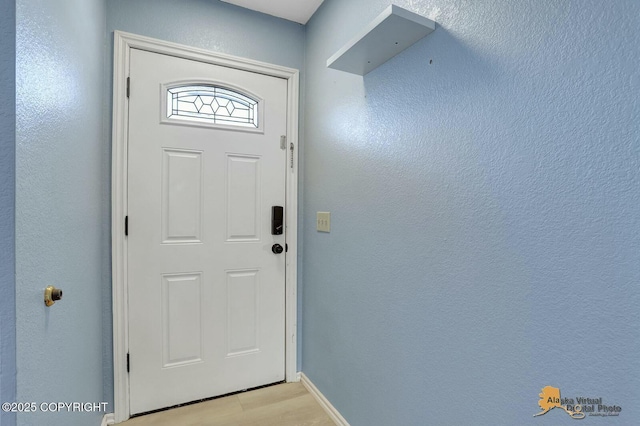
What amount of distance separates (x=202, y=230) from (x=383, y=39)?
140cm

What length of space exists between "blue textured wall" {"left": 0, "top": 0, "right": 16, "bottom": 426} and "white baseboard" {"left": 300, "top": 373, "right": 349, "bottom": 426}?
4.74 feet

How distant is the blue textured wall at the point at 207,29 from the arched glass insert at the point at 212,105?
0.26 meters

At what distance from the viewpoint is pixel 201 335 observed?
1.89 meters

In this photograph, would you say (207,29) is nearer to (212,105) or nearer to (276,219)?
(212,105)

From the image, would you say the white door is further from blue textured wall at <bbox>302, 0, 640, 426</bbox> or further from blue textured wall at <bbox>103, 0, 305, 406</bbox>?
blue textured wall at <bbox>302, 0, 640, 426</bbox>

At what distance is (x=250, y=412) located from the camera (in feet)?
5.87

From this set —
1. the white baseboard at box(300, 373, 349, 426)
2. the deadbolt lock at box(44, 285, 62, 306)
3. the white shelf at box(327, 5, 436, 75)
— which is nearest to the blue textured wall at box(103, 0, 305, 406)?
the white shelf at box(327, 5, 436, 75)

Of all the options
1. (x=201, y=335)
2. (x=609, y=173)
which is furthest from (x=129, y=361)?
(x=609, y=173)

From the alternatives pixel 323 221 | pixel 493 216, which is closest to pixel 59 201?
pixel 323 221

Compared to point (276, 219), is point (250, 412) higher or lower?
lower

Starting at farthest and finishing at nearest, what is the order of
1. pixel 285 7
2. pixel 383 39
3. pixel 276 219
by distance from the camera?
pixel 276 219 → pixel 285 7 → pixel 383 39

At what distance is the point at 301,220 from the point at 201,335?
3.11 feet

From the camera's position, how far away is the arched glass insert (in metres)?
1.84

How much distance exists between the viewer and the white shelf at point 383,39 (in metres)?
1.07
